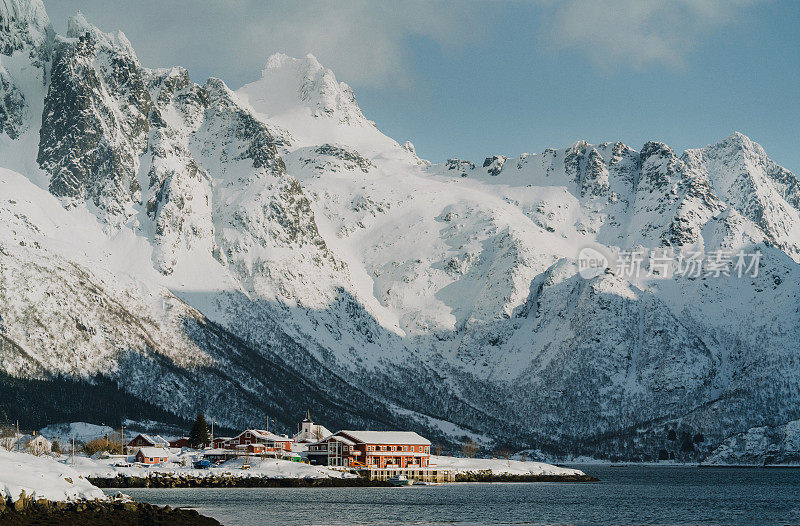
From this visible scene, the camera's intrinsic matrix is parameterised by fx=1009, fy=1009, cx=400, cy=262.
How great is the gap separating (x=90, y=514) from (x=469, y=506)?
7559 cm

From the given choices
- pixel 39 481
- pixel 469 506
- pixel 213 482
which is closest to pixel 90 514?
pixel 39 481

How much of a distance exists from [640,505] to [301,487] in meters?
66.7

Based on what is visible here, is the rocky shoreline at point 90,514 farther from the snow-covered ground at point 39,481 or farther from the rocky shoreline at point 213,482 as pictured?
the rocky shoreline at point 213,482

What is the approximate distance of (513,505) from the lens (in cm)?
A: 15225

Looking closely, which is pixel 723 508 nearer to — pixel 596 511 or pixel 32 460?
pixel 596 511

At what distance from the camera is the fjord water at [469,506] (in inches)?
4936

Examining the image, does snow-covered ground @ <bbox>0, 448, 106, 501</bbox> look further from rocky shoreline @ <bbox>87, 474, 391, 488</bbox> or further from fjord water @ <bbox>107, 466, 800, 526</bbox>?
rocky shoreline @ <bbox>87, 474, 391, 488</bbox>

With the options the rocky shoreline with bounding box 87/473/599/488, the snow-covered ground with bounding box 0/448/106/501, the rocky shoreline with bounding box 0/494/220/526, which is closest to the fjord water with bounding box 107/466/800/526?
the rocky shoreline with bounding box 87/473/599/488

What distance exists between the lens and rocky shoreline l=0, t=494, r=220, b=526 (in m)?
77.2

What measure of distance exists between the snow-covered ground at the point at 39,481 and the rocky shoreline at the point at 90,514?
0.93 metres

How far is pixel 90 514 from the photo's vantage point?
275 feet

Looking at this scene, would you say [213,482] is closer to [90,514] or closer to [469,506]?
[469,506]

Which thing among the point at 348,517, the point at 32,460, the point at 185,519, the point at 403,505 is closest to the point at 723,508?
the point at 403,505

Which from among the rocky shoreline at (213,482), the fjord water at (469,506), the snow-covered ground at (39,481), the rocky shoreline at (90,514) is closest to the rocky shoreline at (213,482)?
the rocky shoreline at (213,482)
